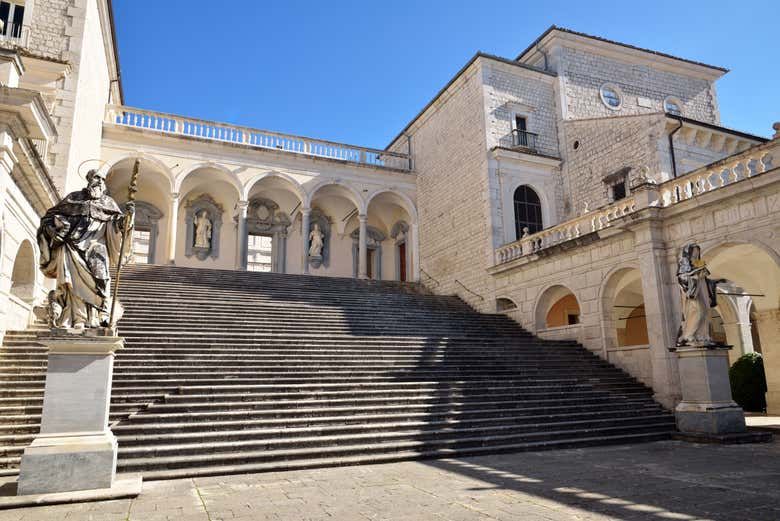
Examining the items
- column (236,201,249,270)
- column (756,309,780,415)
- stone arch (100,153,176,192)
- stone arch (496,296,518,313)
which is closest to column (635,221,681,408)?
column (756,309,780,415)

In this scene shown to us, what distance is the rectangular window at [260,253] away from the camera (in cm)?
2358

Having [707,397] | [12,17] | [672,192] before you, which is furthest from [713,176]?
[12,17]

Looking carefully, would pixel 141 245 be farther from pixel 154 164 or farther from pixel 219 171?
pixel 219 171

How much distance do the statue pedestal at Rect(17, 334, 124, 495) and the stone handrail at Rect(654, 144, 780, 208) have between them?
1146cm

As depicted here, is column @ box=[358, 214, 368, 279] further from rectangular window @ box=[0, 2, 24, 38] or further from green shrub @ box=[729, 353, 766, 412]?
green shrub @ box=[729, 353, 766, 412]

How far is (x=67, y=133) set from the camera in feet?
45.6

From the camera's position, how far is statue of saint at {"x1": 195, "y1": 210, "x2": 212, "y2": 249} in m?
22.1

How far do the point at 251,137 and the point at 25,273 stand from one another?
11299 millimetres

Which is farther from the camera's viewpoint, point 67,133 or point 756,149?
point 67,133

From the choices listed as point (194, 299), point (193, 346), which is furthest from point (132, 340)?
point (194, 299)

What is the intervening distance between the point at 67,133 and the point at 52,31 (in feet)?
10.8

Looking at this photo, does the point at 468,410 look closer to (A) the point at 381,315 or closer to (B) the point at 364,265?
(A) the point at 381,315

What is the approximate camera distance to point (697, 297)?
9.60 meters

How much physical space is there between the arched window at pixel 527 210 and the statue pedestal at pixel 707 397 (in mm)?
10027
